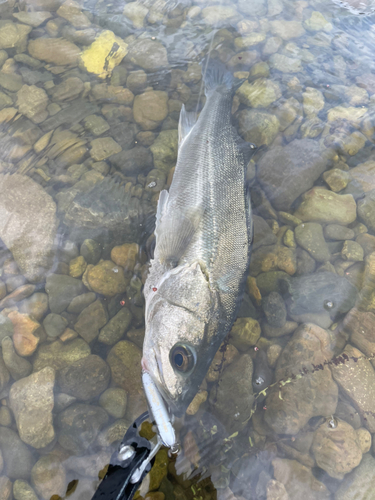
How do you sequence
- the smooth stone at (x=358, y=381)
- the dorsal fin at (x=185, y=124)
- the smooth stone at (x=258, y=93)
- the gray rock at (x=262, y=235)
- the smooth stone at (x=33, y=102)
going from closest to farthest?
the smooth stone at (x=358, y=381), the gray rock at (x=262, y=235), the dorsal fin at (x=185, y=124), the smooth stone at (x=33, y=102), the smooth stone at (x=258, y=93)

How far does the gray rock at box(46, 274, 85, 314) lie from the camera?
9.60ft

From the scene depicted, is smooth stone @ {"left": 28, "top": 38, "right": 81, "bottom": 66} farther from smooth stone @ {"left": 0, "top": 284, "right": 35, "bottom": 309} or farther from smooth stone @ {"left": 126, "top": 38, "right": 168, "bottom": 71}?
smooth stone @ {"left": 0, "top": 284, "right": 35, "bottom": 309}

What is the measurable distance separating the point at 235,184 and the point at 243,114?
165 cm

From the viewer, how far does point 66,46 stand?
4.32 meters

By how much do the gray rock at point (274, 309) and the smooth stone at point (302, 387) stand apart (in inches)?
7.9

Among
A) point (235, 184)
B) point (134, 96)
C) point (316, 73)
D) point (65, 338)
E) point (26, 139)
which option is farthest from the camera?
point (316, 73)

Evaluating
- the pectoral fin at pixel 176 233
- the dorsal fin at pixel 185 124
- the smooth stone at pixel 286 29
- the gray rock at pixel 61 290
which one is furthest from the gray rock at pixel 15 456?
the smooth stone at pixel 286 29

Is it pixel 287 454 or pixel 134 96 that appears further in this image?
pixel 134 96

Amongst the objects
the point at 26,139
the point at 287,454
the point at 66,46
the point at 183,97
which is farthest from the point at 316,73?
the point at 287,454

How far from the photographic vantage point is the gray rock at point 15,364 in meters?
2.67

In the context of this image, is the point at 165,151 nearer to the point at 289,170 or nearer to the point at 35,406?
the point at 289,170

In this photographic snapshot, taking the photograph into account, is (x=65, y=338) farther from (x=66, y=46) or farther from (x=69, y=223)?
(x=66, y=46)

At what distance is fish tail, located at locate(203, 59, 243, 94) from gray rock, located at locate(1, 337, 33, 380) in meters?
3.73

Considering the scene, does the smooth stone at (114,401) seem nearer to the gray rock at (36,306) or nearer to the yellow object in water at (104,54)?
the gray rock at (36,306)
